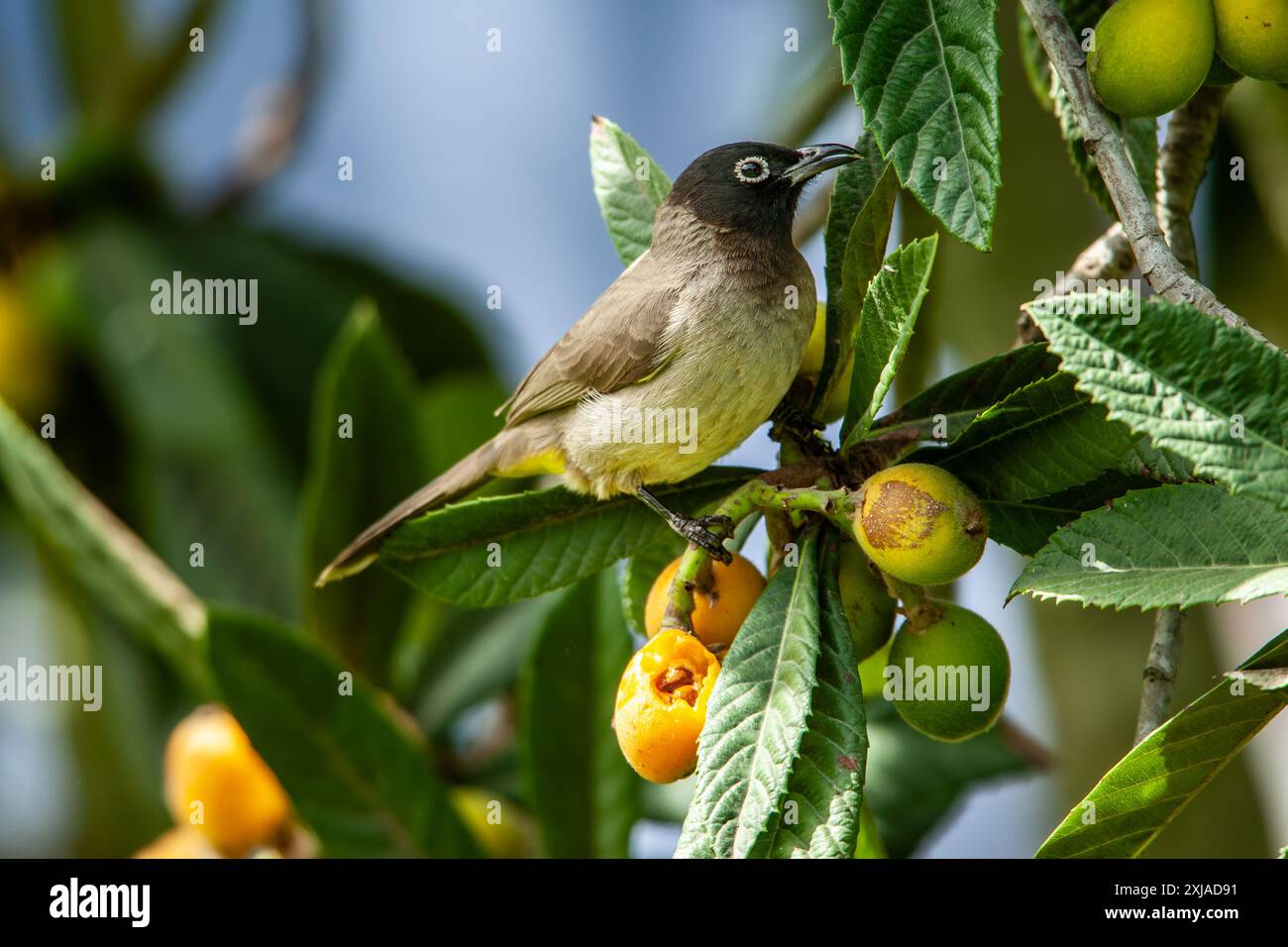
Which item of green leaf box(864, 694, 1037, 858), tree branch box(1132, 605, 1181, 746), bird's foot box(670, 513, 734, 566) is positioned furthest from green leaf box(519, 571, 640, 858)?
tree branch box(1132, 605, 1181, 746)

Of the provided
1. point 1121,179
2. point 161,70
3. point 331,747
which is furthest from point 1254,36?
point 161,70

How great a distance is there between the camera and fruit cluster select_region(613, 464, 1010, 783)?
1448mm

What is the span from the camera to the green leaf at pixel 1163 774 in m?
1.48

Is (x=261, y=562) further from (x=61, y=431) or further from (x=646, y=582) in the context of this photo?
(x=646, y=582)

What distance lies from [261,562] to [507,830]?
3.63 feet

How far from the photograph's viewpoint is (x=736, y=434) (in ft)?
7.39

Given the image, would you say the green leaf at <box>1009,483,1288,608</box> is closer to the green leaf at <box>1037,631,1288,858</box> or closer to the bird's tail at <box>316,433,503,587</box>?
the green leaf at <box>1037,631,1288,858</box>

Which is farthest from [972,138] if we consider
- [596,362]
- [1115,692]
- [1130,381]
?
[1115,692]

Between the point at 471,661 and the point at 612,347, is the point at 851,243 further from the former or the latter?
the point at 471,661

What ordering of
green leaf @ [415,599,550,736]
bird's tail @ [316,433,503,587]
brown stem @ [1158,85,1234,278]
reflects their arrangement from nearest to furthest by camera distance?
brown stem @ [1158,85,1234,278] → bird's tail @ [316,433,503,587] → green leaf @ [415,599,550,736]

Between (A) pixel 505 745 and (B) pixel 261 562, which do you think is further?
(B) pixel 261 562

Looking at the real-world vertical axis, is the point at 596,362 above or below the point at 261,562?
above

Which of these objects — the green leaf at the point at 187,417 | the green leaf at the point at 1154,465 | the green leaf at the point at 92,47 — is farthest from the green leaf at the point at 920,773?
Answer: the green leaf at the point at 92,47

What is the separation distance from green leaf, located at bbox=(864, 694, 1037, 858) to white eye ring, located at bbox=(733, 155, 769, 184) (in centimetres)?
114
